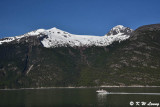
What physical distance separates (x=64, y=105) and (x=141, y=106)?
147 ft

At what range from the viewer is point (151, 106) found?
125250 mm

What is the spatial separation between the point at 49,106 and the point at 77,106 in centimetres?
1690

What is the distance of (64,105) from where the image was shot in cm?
14462

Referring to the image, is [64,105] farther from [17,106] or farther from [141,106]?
[141,106]

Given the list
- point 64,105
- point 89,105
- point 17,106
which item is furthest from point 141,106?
point 17,106

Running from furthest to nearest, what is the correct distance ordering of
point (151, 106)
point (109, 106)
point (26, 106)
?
point (26, 106) → point (109, 106) → point (151, 106)

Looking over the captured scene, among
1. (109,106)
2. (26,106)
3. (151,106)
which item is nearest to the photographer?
(151,106)

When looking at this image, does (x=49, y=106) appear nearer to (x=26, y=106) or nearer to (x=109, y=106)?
(x=26, y=106)

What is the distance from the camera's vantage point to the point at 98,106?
138 metres

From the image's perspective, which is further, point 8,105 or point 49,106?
point 8,105

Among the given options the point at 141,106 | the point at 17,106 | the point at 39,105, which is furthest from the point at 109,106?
the point at 17,106

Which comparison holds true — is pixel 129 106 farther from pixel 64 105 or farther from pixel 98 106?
pixel 64 105

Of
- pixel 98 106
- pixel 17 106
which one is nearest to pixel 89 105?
pixel 98 106

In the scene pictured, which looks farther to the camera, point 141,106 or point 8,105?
point 8,105
